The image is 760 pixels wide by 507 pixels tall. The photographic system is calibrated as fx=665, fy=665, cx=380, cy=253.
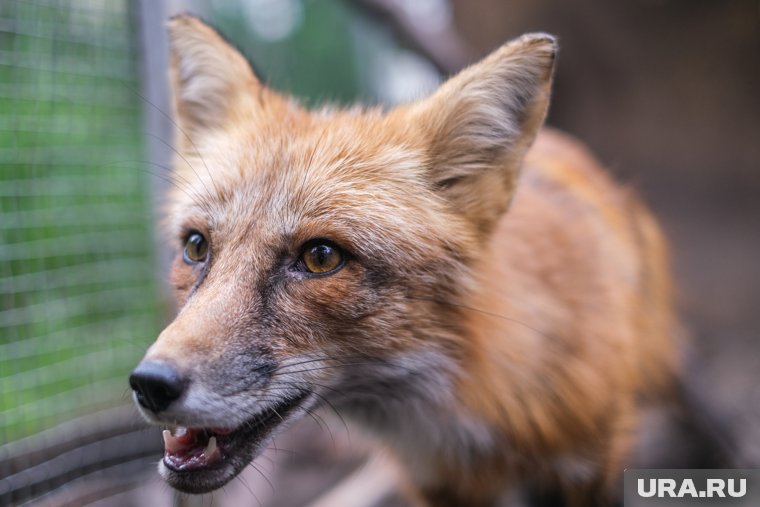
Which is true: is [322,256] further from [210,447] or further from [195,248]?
[210,447]

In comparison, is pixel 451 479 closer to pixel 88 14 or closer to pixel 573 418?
pixel 573 418

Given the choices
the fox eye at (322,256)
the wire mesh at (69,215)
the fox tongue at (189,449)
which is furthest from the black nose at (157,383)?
the wire mesh at (69,215)

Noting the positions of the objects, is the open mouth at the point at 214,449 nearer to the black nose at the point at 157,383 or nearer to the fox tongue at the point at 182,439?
the fox tongue at the point at 182,439

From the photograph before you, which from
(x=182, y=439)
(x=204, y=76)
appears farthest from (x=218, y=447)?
(x=204, y=76)

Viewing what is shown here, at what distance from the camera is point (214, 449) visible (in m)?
1.98

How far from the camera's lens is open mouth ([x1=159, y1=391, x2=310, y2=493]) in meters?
1.91

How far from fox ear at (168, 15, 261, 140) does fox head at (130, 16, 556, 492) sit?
0.05 m

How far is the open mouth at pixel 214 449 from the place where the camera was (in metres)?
1.91

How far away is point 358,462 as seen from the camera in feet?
14.7

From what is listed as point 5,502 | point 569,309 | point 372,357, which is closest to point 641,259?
point 569,309

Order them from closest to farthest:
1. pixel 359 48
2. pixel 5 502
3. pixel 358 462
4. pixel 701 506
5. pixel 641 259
Answer: pixel 5 502, pixel 701 506, pixel 641 259, pixel 358 462, pixel 359 48

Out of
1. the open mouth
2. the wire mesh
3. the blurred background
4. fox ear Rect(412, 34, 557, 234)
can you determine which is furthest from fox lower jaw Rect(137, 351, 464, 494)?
the wire mesh

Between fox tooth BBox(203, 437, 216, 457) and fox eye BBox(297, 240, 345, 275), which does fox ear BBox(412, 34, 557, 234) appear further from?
fox tooth BBox(203, 437, 216, 457)

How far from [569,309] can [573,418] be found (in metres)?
0.43
